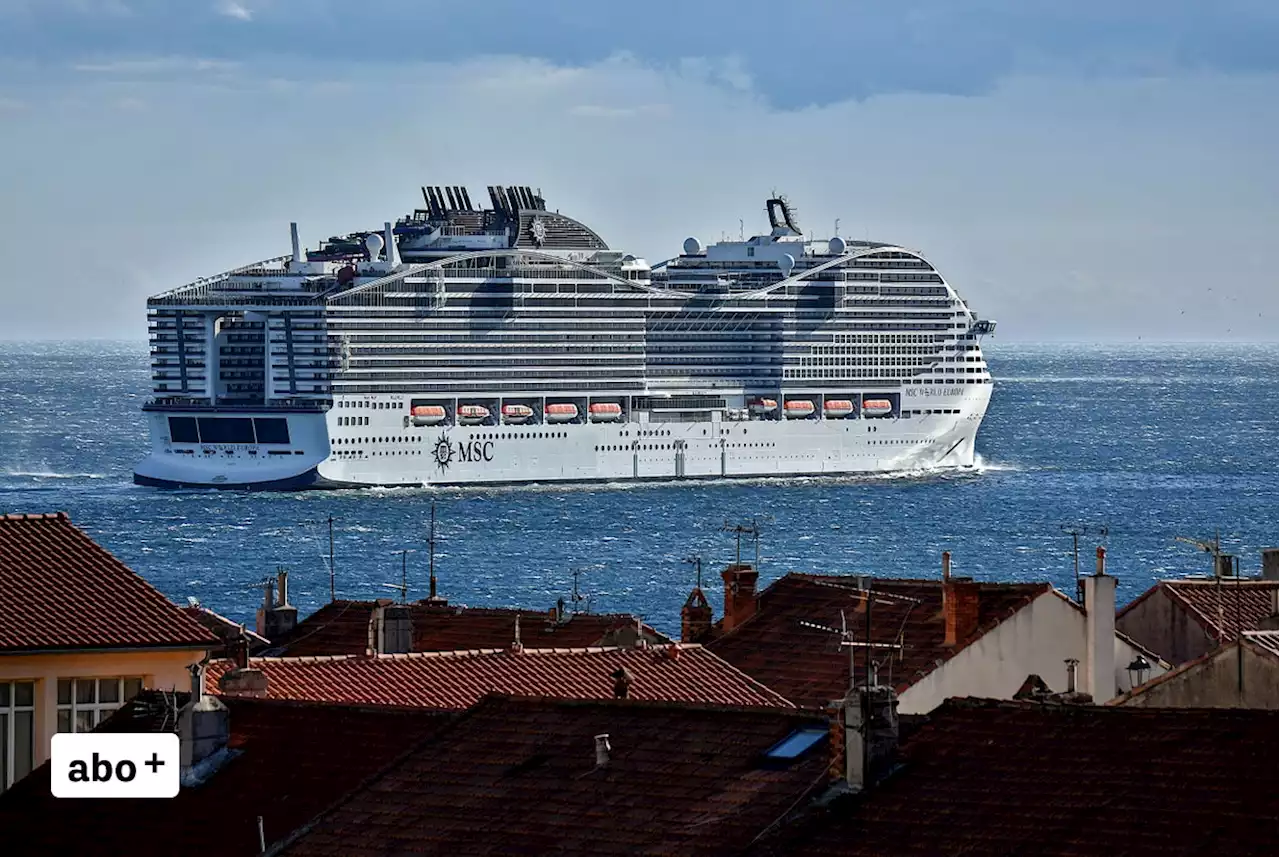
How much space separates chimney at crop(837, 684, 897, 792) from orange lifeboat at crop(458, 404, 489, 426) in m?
125

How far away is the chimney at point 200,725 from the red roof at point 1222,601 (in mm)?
9917

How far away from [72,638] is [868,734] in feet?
20.3

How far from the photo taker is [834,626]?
30.2 metres

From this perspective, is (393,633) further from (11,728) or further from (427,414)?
(427,414)

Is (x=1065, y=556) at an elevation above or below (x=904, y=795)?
below

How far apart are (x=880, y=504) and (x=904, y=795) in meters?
111

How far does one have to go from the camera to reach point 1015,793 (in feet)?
55.3

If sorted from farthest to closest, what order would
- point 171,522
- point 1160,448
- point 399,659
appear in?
point 1160,448
point 171,522
point 399,659

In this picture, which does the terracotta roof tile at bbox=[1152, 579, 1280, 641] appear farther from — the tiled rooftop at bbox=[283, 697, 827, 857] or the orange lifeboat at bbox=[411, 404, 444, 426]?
the orange lifeboat at bbox=[411, 404, 444, 426]

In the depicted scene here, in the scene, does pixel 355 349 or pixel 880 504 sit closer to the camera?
pixel 880 504

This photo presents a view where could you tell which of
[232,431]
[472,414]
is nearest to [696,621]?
[232,431]

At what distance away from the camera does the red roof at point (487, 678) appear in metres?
23.9

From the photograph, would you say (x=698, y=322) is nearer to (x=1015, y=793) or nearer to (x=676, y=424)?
(x=676, y=424)

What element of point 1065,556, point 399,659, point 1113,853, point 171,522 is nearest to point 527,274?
point 171,522
